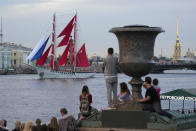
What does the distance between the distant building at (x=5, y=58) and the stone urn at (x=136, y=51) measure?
14084 cm

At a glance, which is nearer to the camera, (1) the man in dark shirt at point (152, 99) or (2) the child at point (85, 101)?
(1) the man in dark shirt at point (152, 99)

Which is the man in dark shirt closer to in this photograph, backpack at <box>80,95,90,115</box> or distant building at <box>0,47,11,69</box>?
backpack at <box>80,95,90,115</box>

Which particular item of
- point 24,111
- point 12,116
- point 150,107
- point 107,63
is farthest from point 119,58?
point 24,111

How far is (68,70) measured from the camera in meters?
92.2

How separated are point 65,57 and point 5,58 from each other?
72.1 metres

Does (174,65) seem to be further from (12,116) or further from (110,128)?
(110,128)

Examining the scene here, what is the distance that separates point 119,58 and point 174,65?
3840 inches

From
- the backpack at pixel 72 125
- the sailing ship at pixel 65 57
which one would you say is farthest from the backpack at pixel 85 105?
the sailing ship at pixel 65 57

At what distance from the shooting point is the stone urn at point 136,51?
9.93 meters

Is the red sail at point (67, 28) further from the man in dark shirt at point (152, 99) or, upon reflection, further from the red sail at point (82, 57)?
the man in dark shirt at point (152, 99)

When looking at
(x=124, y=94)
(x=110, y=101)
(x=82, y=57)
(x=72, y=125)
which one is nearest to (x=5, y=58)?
(x=82, y=57)

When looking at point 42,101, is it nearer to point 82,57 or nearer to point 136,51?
point 136,51

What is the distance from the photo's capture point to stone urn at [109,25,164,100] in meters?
9.93

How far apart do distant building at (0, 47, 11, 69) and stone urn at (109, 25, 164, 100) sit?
141 meters
